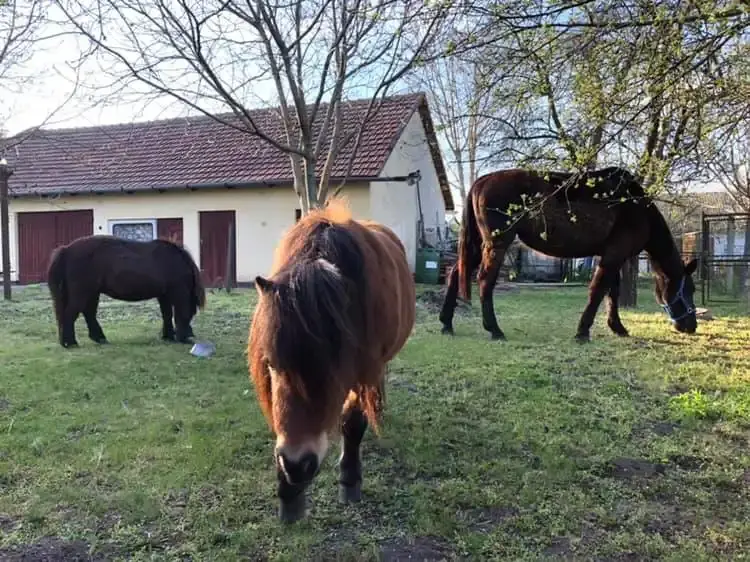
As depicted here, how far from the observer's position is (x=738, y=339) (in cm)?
720

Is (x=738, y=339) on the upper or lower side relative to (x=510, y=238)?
lower

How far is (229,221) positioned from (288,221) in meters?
1.77

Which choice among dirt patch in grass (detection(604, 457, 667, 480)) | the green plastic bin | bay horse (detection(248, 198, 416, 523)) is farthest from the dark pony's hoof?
the green plastic bin

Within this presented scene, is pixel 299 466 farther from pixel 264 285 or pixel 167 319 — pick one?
pixel 167 319

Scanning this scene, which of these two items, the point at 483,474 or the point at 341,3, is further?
the point at 341,3

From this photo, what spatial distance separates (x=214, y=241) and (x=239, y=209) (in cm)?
118

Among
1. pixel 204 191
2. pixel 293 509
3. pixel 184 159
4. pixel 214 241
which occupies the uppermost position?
pixel 184 159

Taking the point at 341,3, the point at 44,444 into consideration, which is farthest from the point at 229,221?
the point at 44,444

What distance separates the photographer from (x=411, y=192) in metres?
17.8

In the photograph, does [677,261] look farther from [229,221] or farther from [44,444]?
[229,221]

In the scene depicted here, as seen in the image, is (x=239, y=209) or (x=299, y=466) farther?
(x=239, y=209)

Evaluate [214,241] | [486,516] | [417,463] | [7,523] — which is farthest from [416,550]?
[214,241]

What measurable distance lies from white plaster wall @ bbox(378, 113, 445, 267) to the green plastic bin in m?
1.43

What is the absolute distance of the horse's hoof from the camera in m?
2.87
